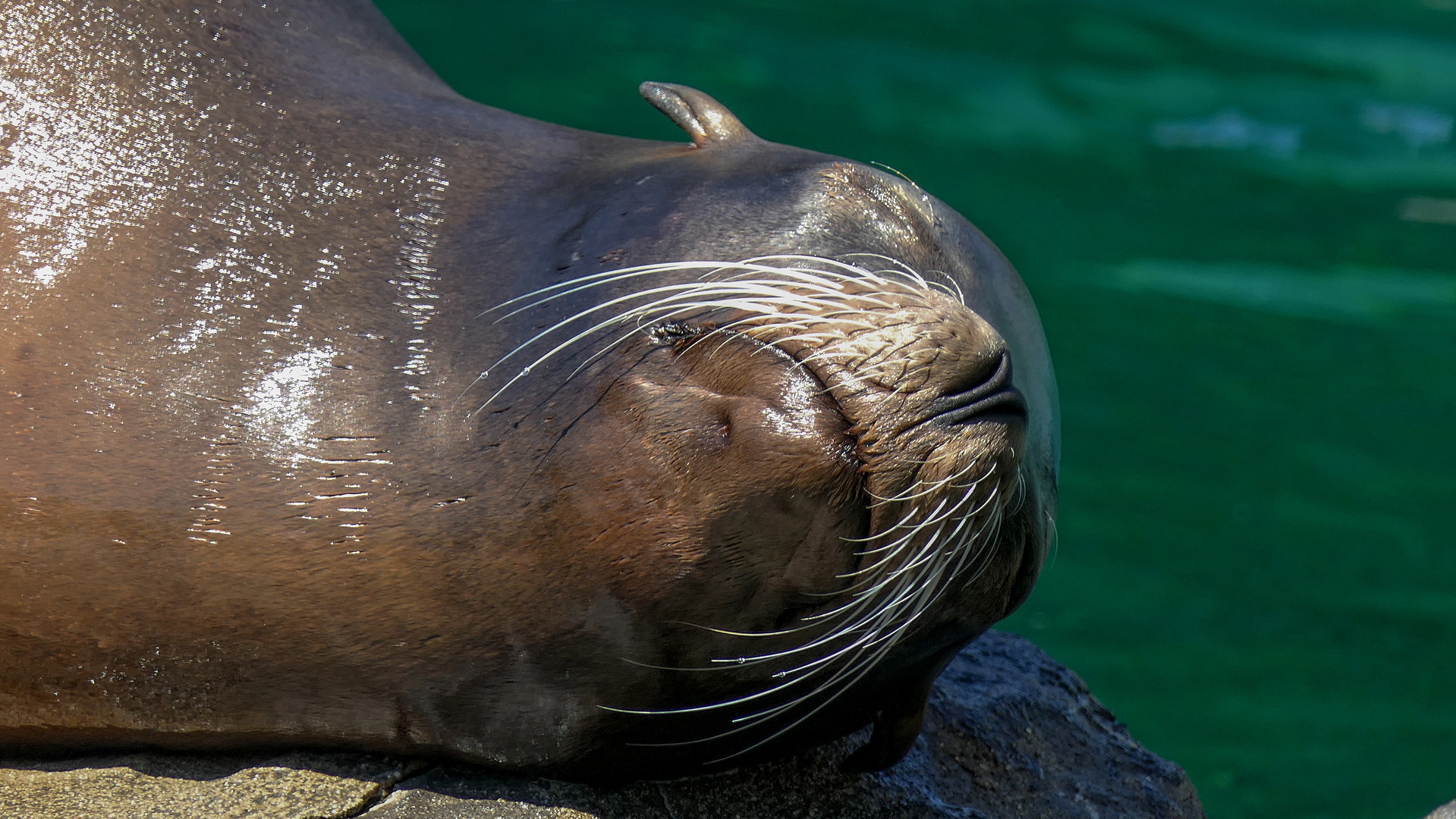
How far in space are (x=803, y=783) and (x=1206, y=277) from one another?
231 inches

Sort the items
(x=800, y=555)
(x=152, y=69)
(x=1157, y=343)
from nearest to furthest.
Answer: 1. (x=800, y=555)
2. (x=152, y=69)
3. (x=1157, y=343)

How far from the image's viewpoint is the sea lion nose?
295cm

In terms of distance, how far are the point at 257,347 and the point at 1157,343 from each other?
6.18 m

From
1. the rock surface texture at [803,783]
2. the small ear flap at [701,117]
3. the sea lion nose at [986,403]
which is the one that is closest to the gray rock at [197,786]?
the rock surface texture at [803,783]

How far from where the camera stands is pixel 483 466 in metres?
3.15

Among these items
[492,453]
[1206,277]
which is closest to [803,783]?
[492,453]

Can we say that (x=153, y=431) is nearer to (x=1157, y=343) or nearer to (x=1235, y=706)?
(x=1235, y=706)

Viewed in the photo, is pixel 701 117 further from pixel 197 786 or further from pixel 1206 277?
pixel 1206 277

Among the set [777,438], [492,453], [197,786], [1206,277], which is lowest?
[1206,277]

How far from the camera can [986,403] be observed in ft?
9.76

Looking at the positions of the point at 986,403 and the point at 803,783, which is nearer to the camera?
the point at 986,403

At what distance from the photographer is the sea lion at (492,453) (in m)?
3.00

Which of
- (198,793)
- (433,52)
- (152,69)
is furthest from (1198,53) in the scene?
(198,793)

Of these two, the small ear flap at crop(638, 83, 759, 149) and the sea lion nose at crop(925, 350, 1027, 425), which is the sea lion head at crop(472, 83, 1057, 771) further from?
the small ear flap at crop(638, 83, 759, 149)
